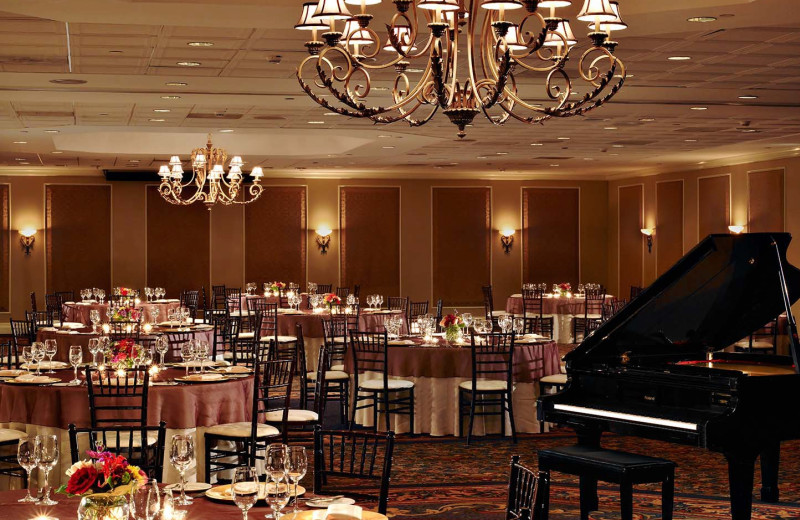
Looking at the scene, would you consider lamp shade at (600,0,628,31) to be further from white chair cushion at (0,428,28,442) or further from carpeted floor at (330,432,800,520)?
white chair cushion at (0,428,28,442)

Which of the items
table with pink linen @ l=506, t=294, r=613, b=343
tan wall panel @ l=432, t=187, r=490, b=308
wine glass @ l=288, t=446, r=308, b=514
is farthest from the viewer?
tan wall panel @ l=432, t=187, r=490, b=308

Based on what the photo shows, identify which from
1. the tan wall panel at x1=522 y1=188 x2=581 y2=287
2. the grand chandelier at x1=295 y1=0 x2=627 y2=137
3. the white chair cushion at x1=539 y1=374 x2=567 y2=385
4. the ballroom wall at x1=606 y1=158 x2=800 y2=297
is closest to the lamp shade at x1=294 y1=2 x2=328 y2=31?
the grand chandelier at x1=295 y1=0 x2=627 y2=137

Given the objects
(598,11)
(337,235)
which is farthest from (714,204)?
(598,11)

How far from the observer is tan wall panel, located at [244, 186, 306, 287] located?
2097 centimetres

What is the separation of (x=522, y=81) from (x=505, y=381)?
8.89 feet

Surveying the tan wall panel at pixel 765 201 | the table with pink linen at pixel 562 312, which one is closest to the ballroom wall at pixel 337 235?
the table with pink linen at pixel 562 312

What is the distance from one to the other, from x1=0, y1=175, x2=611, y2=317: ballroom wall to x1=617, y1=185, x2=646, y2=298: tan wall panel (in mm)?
750

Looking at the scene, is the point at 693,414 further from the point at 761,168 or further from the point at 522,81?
the point at 761,168

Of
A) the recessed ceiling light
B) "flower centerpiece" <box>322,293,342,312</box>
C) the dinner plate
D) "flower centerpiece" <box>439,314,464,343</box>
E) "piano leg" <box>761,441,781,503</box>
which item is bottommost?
"piano leg" <box>761,441,781,503</box>

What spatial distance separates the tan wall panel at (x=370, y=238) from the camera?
21344 millimetres

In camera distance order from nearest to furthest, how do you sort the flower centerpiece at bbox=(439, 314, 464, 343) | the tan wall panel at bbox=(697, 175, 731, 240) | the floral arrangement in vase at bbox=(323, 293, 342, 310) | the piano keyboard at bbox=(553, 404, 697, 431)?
1. the piano keyboard at bbox=(553, 404, 697, 431)
2. the flower centerpiece at bbox=(439, 314, 464, 343)
3. the floral arrangement in vase at bbox=(323, 293, 342, 310)
4. the tan wall panel at bbox=(697, 175, 731, 240)

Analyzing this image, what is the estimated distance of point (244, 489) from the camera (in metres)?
3.10

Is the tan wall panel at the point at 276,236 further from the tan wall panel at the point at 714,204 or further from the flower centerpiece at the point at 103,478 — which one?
the flower centerpiece at the point at 103,478

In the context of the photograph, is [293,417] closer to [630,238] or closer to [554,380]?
[554,380]
